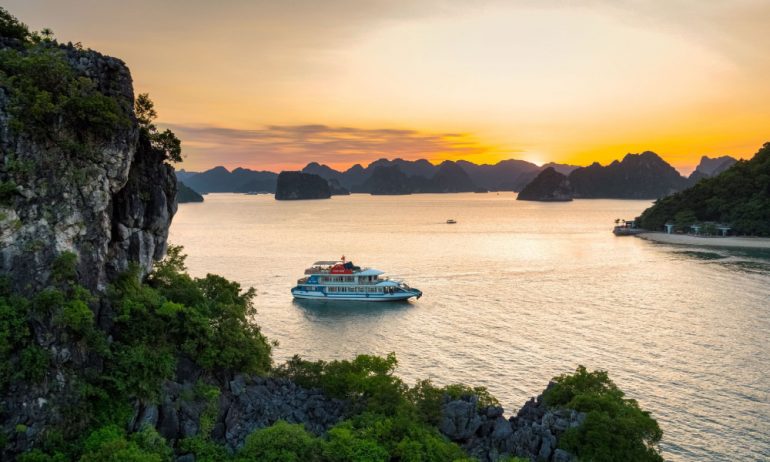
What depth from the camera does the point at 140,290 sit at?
90.7 ft

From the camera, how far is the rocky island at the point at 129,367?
21.8m

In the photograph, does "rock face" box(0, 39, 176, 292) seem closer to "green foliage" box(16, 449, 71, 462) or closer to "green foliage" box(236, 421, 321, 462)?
"green foliage" box(16, 449, 71, 462)

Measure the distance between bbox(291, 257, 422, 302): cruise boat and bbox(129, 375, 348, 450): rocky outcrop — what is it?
36.8 metres

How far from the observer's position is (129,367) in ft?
78.2

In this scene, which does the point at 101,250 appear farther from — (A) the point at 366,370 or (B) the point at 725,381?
(B) the point at 725,381

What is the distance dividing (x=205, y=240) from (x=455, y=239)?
5992cm

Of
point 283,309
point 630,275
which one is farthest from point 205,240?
point 630,275

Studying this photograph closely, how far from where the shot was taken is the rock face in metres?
23.0

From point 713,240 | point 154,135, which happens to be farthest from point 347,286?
point 713,240

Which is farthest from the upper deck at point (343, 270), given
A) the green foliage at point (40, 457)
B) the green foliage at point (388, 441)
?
the green foliage at point (40, 457)

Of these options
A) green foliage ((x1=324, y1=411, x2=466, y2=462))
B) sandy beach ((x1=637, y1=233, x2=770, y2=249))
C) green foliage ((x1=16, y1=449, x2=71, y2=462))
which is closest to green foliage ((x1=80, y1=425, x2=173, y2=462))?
green foliage ((x1=16, y1=449, x2=71, y2=462))

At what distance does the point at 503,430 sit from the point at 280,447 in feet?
35.4

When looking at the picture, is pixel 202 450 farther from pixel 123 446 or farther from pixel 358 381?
pixel 358 381

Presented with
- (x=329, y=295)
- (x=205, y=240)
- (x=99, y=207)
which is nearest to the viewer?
(x=99, y=207)
